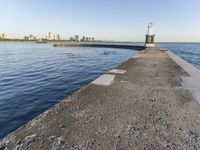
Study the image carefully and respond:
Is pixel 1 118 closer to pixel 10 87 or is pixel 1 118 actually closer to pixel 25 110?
pixel 25 110

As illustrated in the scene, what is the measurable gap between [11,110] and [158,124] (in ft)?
17.9

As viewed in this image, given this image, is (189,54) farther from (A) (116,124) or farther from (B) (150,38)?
(A) (116,124)

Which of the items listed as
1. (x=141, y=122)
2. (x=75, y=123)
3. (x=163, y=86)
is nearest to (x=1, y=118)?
(x=75, y=123)

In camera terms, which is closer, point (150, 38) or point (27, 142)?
point (27, 142)

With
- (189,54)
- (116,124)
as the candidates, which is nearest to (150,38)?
(189,54)

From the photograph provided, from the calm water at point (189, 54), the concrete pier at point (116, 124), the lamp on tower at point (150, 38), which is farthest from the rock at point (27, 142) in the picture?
the lamp on tower at point (150, 38)

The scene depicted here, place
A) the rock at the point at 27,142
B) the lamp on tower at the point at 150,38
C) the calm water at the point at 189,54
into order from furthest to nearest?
the lamp on tower at the point at 150,38
the calm water at the point at 189,54
the rock at the point at 27,142

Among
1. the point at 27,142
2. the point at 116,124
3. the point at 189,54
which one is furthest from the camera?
the point at 189,54

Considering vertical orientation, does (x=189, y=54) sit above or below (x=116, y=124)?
above

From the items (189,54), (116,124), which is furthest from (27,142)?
(189,54)

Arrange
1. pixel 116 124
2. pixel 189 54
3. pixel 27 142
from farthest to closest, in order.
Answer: pixel 189 54, pixel 116 124, pixel 27 142

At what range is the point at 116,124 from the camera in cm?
275

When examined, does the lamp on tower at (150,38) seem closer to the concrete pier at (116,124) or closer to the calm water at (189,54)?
the calm water at (189,54)

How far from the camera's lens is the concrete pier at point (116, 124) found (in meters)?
2.21
